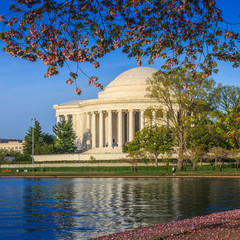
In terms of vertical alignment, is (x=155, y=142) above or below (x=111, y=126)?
below

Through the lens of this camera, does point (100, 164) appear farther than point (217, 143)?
Yes

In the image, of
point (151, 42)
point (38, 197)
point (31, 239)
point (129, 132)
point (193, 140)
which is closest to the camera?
point (151, 42)

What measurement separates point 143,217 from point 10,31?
1249 centimetres

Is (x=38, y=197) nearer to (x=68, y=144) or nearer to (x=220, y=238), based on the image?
(x=220, y=238)

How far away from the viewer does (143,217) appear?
22.0 m

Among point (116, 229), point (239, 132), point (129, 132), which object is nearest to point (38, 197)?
point (116, 229)

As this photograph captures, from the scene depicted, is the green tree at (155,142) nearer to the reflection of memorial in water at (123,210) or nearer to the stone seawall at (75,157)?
the stone seawall at (75,157)

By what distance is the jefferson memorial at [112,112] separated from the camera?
4114 inches

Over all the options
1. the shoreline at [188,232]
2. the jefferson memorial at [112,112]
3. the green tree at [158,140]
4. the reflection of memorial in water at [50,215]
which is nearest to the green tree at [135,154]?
the green tree at [158,140]

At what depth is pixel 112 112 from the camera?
355 feet

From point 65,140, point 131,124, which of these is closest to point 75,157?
point 65,140

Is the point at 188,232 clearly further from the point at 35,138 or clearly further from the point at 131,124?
the point at 35,138

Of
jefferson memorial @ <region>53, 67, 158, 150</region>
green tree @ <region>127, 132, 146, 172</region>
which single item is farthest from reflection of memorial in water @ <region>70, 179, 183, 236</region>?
jefferson memorial @ <region>53, 67, 158, 150</region>

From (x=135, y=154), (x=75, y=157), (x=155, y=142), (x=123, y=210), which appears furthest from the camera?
(x=75, y=157)
